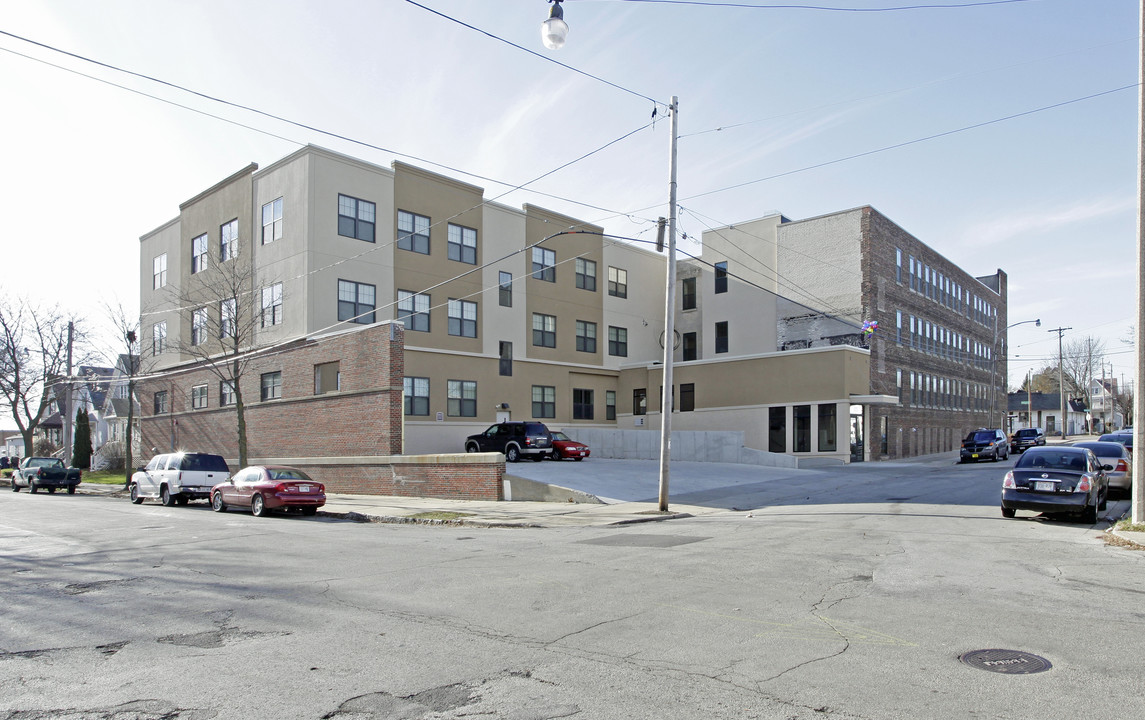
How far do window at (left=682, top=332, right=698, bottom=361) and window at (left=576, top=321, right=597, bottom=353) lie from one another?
7874mm

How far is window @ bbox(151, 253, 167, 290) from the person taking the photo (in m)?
43.1

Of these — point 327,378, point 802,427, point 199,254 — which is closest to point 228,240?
point 199,254

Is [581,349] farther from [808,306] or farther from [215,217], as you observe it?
[215,217]

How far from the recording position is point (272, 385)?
113 feet

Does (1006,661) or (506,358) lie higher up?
(506,358)

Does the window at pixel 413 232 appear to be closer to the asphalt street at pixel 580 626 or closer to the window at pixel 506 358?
the window at pixel 506 358

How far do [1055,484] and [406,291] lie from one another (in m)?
27.6

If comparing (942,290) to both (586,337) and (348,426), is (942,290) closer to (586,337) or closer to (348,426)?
(586,337)

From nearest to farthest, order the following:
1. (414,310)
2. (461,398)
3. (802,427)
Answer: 1. (414,310)
2. (461,398)
3. (802,427)

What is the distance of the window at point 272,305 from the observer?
3381 cm

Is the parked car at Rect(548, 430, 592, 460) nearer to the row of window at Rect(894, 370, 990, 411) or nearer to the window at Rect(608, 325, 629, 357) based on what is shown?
the window at Rect(608, 325, 629, 357)

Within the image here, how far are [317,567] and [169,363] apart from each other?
123 feet

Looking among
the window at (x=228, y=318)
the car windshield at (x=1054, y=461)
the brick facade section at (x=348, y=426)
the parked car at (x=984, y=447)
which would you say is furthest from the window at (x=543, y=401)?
the car windshield at (x=1054, y=461)

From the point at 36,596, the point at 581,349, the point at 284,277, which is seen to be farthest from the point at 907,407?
the point at 36,596
